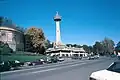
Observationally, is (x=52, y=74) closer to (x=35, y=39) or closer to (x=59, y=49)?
(x=35, y=39)

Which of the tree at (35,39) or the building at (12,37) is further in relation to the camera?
the building at (12,37)

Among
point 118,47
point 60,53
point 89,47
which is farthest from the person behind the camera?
point 89,47

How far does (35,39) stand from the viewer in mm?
71250

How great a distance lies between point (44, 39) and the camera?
73.5m

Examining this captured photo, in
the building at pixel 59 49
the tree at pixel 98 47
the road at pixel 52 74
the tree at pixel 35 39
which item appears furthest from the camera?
the tree at pixel 98 47

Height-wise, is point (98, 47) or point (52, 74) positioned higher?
point (98, 47)

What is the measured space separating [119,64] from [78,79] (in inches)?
244

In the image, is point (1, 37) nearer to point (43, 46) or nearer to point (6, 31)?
point (6, 31)

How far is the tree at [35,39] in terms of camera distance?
7079cm

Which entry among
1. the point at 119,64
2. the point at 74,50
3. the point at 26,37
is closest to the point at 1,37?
the point at 26,37

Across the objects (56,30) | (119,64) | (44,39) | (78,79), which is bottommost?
(78,79)

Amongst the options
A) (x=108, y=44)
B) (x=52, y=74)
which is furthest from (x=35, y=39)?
(x=108, y=44)

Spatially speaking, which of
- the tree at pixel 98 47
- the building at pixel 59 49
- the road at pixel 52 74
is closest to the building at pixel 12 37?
the building at pixel 59 49

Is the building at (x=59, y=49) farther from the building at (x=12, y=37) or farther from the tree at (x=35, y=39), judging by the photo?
the tree at (x=35, y=39)
